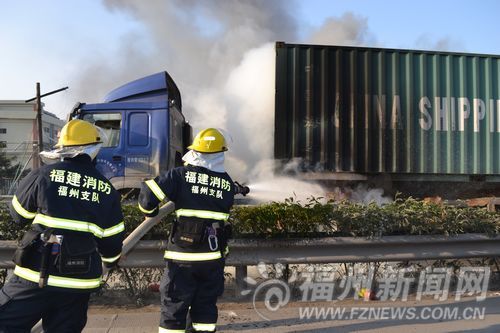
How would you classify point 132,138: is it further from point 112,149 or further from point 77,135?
point 77,135

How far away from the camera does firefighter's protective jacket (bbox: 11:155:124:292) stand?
263cm

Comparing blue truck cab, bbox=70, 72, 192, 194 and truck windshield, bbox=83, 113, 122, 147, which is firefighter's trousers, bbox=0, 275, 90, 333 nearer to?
blue truck cab, bbox=70, 72, 192, 194

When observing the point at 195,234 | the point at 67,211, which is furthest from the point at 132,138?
the point at 67,211

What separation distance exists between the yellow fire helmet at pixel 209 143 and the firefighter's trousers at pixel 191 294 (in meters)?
0.81

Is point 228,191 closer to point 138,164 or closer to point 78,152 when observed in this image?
point 78,152

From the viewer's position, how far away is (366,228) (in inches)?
197

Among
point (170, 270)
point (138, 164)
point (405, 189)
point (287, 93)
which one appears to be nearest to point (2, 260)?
point (170, 270)

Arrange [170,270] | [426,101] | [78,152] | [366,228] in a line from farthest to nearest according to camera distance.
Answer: [426,101] → [366,228] → [170,270] → [78,152]

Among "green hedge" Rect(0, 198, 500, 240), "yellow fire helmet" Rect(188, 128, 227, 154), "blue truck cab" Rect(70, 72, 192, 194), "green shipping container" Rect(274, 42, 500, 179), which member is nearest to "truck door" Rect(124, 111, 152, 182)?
"blue truck cab" Rect(70, 72, 192, 194)

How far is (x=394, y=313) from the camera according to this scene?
4734mm

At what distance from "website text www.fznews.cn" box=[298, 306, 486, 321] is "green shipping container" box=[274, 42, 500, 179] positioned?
344 cm

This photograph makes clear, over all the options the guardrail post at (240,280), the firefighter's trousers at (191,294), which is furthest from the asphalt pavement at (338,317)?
the firefighter's trousers at (191,294)

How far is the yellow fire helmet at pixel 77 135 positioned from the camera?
291 centimetres

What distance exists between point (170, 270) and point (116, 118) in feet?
15.8
